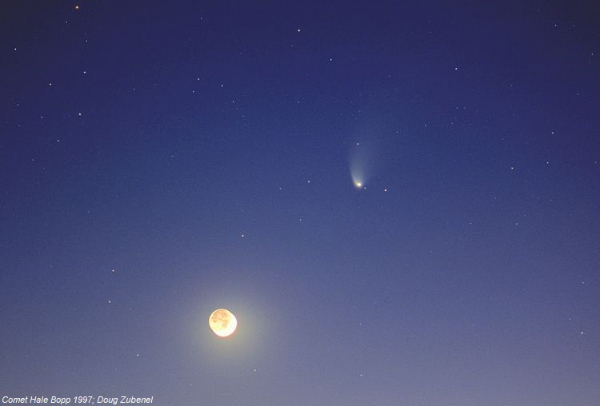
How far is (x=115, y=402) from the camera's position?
30.5ft

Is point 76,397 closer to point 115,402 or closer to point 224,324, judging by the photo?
point 115,402

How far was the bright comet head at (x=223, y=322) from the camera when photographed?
9180 mm

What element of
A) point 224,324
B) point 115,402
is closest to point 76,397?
point 115,402

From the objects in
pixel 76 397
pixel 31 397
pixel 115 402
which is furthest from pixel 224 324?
pixel 31 397

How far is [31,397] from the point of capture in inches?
355

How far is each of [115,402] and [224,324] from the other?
119 inches

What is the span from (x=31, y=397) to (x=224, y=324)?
4449 millimetres

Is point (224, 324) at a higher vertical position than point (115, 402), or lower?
higher

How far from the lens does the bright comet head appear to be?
9.18 m

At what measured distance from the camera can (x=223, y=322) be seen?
934 centimetres

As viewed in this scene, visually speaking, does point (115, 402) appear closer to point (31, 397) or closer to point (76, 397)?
point (76, 397)

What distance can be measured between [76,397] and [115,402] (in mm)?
859

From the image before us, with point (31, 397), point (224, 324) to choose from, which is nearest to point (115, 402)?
point (31, 397)

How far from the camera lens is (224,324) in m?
9.33
